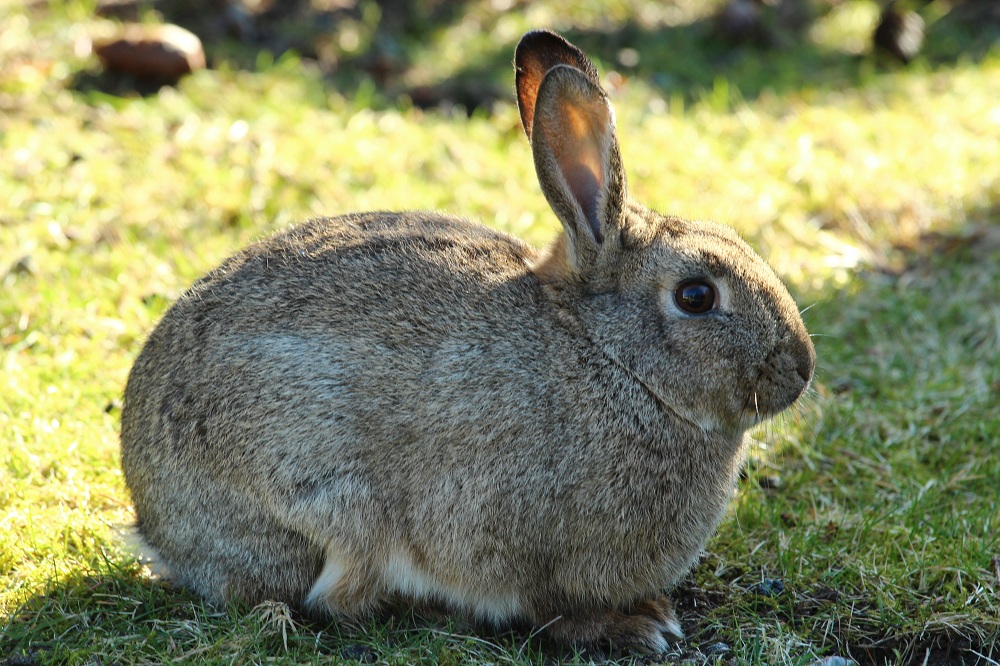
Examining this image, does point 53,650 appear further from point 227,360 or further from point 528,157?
point 528,157

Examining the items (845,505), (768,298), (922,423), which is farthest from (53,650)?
(922,423)

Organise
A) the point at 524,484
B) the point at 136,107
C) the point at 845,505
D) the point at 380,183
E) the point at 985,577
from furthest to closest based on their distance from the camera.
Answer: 1. the point at 136,107
2. the point at 380,183
3. the point at 845,505
4. the point at 985,577
5. the point at 524,484

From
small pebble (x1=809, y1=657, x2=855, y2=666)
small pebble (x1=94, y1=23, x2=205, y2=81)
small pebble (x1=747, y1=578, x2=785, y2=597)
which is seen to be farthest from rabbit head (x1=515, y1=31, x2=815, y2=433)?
small pebble (x1=94, y1=23, x2=205, y2=81)

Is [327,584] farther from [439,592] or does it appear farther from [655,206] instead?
[655,206]

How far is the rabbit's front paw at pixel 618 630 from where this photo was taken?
11.6ft

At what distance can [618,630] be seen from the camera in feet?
11.7

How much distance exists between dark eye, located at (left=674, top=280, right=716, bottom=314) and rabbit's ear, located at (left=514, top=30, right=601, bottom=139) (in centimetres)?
69

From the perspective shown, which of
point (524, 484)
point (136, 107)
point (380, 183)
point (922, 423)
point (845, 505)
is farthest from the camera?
point (136, 107)

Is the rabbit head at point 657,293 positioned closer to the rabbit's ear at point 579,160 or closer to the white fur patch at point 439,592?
the rabbit's ear at point 579,160

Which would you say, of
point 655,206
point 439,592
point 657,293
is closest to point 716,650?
point 439,592

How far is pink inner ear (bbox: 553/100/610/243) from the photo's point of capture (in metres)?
3.42

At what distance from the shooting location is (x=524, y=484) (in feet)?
11.1

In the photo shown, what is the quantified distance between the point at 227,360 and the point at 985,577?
2558 mm

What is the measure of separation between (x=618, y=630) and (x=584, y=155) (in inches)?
58.9
